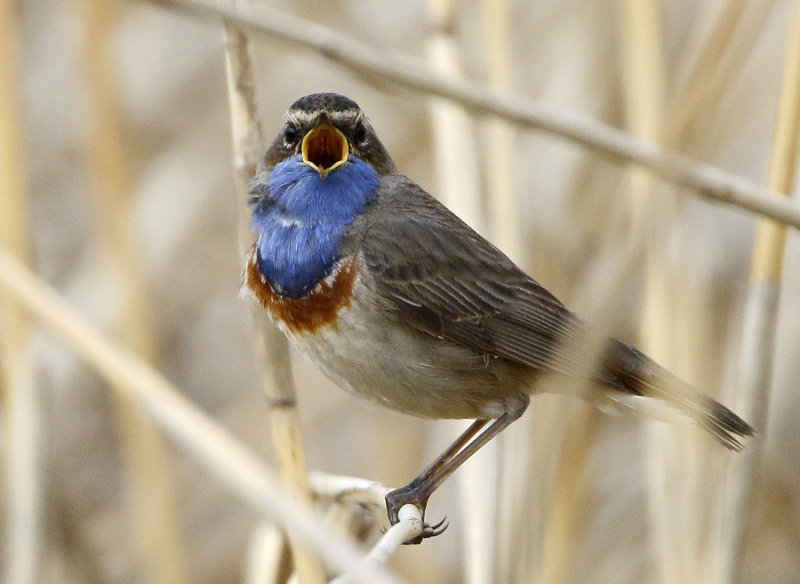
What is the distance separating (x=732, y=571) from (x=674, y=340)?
3.00 feet

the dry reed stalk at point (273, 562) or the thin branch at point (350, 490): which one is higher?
the thin branch at point (350, 490)

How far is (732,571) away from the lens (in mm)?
2219

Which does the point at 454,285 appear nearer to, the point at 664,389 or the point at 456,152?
the point at 456,152

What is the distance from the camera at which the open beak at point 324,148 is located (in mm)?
2834

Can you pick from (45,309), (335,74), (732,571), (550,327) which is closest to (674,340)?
(550,327)

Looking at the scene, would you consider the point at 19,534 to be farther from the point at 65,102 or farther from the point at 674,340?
the point at 65,102

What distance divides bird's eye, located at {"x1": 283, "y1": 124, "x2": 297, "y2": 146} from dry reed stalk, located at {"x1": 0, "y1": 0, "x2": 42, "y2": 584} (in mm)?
771

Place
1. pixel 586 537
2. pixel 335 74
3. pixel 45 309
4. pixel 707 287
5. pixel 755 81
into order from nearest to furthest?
pixel 45 309
pixel 755 81
pixel 586 537
pixel 707 287
pixel 335 74

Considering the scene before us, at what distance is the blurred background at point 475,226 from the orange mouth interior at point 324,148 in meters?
0.26

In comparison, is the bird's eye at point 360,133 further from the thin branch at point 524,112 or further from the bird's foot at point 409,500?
the thin branch at point 524,112

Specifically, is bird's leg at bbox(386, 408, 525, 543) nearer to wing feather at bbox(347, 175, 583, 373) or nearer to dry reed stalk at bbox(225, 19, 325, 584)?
wing feather at bbox(347, 175, 583, 373)

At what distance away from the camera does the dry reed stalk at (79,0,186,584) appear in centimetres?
315

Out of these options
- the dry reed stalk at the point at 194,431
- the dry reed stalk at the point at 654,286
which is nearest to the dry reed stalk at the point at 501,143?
the dry reed stalk at the point at 654,286

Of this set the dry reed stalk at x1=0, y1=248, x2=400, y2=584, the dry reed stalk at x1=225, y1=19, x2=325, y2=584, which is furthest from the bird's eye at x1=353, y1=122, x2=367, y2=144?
the dry reed stalk at x1=0, y1=248, x2=400, y2=584
